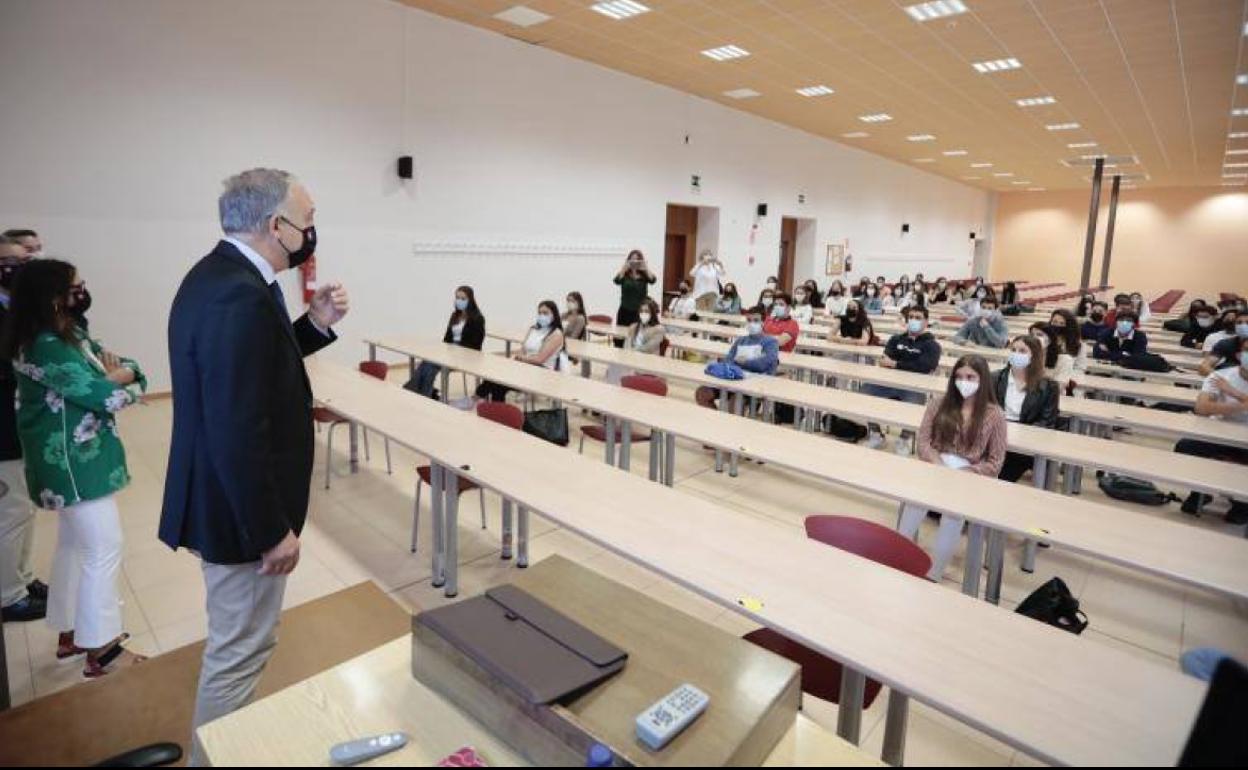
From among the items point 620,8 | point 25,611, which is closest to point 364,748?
point 25,611

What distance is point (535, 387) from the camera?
4.72 meters

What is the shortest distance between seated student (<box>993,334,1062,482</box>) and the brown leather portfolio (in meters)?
3.75

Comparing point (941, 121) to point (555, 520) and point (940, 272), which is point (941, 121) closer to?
point (940, 272)

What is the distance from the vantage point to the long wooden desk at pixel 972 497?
225 centimetres

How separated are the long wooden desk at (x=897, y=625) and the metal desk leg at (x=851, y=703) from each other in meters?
0.20

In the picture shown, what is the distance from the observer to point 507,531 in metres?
3.71

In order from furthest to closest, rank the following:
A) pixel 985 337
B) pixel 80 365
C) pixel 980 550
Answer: pixel 985 337 < pixel 980 550 < pixel 80 365

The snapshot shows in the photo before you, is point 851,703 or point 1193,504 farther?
point 1193,504

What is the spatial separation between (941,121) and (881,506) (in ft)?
36.2

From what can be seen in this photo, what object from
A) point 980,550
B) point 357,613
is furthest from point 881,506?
point 357,613

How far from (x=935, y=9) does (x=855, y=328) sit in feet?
11.4

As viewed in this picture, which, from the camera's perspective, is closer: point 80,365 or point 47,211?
point 80,365

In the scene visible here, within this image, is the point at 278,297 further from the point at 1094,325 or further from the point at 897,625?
the point at 1094,325

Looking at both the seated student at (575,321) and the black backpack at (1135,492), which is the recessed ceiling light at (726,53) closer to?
the seated student at (575,321)
